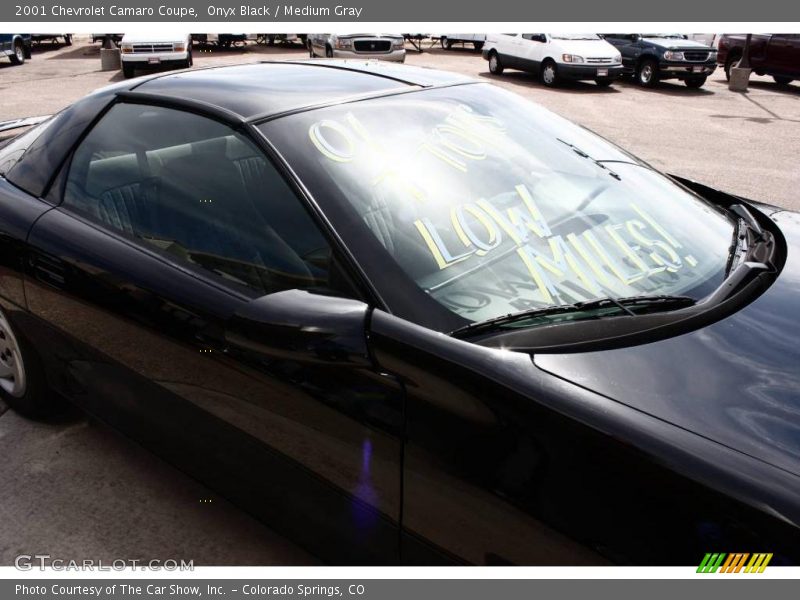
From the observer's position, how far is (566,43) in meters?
14.9

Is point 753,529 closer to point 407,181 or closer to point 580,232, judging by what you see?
point 580,232

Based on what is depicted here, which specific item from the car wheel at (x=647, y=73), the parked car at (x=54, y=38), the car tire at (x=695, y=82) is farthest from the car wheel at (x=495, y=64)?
the parked car at (x=54, y=38)

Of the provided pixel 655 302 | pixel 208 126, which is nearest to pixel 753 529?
pixel 655 302

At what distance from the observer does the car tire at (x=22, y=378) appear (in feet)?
8.96

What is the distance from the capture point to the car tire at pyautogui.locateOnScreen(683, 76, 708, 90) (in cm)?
1491

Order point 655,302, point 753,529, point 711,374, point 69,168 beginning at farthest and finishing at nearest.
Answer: point 69,168, point 655,302, point 711,374, point 753,529

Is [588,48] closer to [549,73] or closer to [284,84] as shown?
[549,73]

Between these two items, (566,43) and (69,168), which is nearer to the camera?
(69,168)

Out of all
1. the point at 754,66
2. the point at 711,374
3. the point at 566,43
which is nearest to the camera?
the point at 711,374

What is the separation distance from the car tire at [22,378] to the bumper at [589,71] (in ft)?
44.1

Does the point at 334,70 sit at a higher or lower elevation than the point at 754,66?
higher

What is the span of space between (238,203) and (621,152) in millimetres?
1477

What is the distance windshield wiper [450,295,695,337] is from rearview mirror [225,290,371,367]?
234 millimetres

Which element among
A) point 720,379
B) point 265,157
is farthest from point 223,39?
point 720,379
